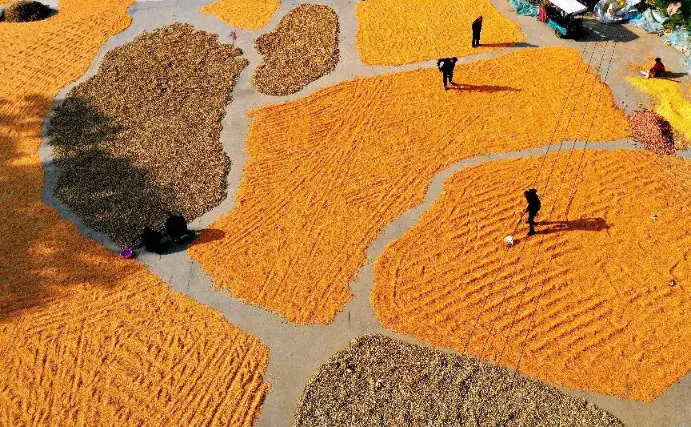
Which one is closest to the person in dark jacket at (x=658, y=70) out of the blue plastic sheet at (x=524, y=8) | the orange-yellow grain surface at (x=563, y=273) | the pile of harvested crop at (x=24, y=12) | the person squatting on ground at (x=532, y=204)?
the orange-yellow grain surface at (x=563, y=273)

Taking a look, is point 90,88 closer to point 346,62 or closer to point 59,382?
point 346,62

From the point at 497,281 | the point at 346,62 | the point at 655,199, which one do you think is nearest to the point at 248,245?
the point at 497,281

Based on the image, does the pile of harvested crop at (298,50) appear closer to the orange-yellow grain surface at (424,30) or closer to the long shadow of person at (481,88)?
the orange-yellow grain surface at (424,30)

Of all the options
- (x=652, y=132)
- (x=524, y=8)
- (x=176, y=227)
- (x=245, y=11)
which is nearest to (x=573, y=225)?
(x=652, y=132)

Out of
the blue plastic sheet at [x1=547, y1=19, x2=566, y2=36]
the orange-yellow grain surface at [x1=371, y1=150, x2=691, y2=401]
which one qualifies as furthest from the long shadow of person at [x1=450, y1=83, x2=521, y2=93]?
the blue plastic sheet at [x1=547, y1=19, x2=566, y2=36]

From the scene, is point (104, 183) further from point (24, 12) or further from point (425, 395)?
point (24, 12)

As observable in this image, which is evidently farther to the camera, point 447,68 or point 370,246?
point 447,68

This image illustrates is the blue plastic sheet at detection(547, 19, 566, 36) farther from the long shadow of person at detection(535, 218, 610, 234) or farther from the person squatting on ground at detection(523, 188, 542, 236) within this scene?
the person squatting on ground at detection(523, 188, 542, 236)
